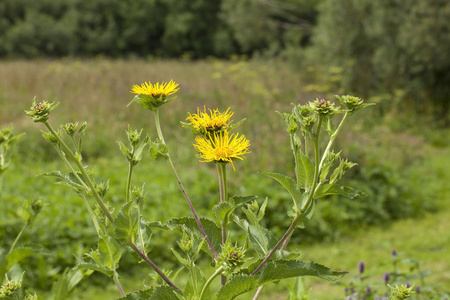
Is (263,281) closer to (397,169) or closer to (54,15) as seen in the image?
(397,169)

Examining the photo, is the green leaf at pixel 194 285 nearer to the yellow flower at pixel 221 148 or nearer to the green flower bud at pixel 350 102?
the yellow flower at pixel 221 148

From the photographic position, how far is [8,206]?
439 cm

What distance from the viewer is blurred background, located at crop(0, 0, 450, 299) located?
14.1 feet

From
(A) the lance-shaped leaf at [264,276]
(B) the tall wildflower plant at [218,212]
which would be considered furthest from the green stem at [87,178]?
(A) the lance-shaped leaf at [264,276]

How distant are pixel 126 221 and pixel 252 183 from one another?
4280 millimetres

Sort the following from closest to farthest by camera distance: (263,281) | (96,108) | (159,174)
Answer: (263,281), (159,174), (96,108)

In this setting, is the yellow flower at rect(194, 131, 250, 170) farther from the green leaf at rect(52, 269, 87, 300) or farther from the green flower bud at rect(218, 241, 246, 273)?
the green leaf at rect(52, 269, 87, 300)

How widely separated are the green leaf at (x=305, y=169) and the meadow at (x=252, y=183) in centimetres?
84

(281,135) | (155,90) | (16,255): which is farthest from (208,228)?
(281,135)

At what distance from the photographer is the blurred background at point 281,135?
4.31 meters

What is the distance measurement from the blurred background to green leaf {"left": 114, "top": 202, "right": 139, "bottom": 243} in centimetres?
37

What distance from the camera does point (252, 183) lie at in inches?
202

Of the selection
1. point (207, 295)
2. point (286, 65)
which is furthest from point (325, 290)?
point (286, 65)

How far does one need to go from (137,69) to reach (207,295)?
1193cm
